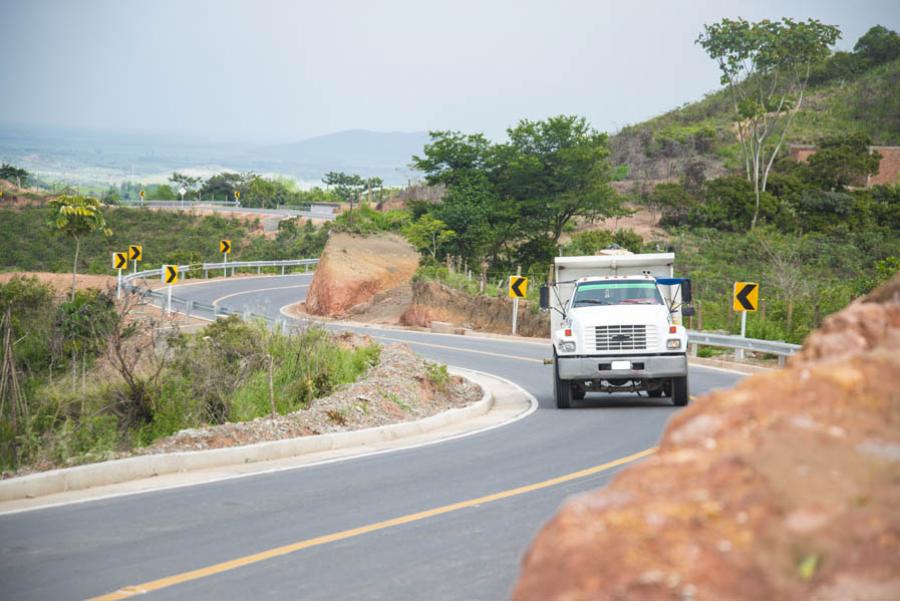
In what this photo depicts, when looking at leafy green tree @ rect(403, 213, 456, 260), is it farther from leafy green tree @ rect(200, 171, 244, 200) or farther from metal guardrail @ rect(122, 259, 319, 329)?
leafy green tree @ rect(200, 171, 244, 200)

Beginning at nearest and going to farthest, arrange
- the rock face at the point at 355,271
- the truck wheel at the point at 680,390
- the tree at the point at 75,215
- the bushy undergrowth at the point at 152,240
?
the truck wheel at the point at 680,390 → the rock face at the point at 355,271 → the tree at the point at 75,215 → the bushy undergrowth at the point at 152,240

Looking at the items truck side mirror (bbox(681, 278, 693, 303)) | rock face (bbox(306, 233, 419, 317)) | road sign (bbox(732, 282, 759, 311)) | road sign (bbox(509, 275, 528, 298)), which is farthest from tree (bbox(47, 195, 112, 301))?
truck side mirror (bbox(681, 278, 693, 303))

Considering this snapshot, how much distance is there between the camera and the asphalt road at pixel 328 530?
802 cm

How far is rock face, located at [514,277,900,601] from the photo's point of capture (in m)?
3.31

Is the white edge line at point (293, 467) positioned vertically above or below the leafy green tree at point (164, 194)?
below

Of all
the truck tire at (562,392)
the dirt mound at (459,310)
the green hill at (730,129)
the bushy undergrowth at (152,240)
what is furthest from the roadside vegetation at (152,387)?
the green hill at (730,129)

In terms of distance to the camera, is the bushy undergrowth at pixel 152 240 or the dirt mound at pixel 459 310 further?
the bushy undergrowth at pixel 152 240

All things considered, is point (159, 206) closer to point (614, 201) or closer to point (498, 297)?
point (614, 201)

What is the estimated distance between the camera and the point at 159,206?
11806 centimetres

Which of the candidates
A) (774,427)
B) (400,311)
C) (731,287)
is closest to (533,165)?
(400,311)

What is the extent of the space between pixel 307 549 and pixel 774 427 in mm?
6017

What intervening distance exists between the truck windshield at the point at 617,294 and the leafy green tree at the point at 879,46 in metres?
90.0

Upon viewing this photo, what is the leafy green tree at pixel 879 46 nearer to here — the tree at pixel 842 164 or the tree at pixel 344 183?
the tree at pixel 842 164

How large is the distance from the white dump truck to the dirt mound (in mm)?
21141
